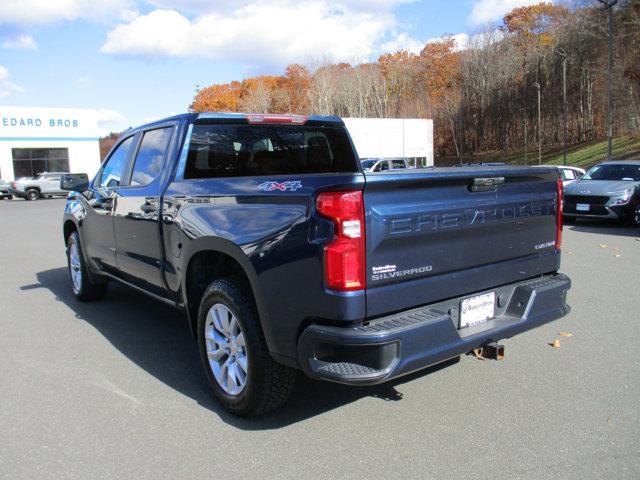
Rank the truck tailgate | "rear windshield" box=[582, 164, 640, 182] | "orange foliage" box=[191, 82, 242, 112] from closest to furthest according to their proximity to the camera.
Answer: the truck tailgate
"rear windshield" box=[582, 164, 640, 182]
"orange foliage" box=[191, 82, 242, 112]

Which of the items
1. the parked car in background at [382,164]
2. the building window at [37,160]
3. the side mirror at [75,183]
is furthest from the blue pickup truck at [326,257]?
the building window at [37,160]

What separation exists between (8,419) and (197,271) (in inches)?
60.0

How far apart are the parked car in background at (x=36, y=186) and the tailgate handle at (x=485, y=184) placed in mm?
34123

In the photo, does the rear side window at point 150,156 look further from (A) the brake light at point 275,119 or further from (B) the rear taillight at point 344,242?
(B) the rear taillight at point 344,242

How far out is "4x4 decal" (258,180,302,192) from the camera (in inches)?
120

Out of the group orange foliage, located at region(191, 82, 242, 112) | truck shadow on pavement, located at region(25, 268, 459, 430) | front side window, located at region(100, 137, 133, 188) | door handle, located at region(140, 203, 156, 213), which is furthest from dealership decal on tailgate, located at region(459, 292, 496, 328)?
orange foliage, located at region(191, 82, 242, 112)

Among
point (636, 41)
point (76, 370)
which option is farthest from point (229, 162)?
point (636, 41)

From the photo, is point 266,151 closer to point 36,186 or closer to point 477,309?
point 477,309

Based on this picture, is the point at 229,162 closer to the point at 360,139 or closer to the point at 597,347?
the point at 597,347

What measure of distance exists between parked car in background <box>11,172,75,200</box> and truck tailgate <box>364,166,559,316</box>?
34035 mm

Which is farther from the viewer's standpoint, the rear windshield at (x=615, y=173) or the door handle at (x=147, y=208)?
the rear windshield at (x=615, y=173)

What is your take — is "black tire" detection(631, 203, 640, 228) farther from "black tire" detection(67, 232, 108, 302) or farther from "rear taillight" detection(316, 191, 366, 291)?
"rear taillight" detection(316, 191, 366, 291)

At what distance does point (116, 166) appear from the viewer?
5562 mm

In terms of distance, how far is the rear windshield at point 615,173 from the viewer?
1330cm
